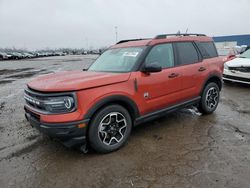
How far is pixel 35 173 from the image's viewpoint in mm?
3232

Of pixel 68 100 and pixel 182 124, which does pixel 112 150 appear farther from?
pixel 182 124

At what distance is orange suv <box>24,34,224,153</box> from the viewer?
331 centimetres

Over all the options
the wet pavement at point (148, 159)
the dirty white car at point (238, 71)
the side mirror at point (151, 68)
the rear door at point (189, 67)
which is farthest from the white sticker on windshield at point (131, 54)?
the dirty white car at point (238, 71)

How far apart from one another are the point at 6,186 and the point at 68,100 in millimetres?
1333

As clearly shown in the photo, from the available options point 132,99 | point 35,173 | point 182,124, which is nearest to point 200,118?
point 182,124

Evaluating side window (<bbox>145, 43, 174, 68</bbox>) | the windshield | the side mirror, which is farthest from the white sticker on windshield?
the side mirror

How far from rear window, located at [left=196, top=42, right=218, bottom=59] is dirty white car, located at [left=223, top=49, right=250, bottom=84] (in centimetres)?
355

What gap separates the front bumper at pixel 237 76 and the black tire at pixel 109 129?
644 cm

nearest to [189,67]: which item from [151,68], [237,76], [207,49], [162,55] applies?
[162,55]

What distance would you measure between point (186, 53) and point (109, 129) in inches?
96.9

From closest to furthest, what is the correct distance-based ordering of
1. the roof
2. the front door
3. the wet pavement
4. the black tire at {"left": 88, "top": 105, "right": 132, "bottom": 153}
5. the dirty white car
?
the wet pavement
the black tire at {"left": 88, "top": 105, "right": 132, "bottom": 153}
the front door
the roof
the dirty white car

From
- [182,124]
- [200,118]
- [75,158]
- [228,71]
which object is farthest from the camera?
[228,71]

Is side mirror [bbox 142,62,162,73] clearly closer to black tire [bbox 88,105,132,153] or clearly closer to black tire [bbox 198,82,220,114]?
black tire [bbox 88,105,132,153]

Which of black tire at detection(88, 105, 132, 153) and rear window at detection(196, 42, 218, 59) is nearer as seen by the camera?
black tire at detection(88, 105, 132, 153)
